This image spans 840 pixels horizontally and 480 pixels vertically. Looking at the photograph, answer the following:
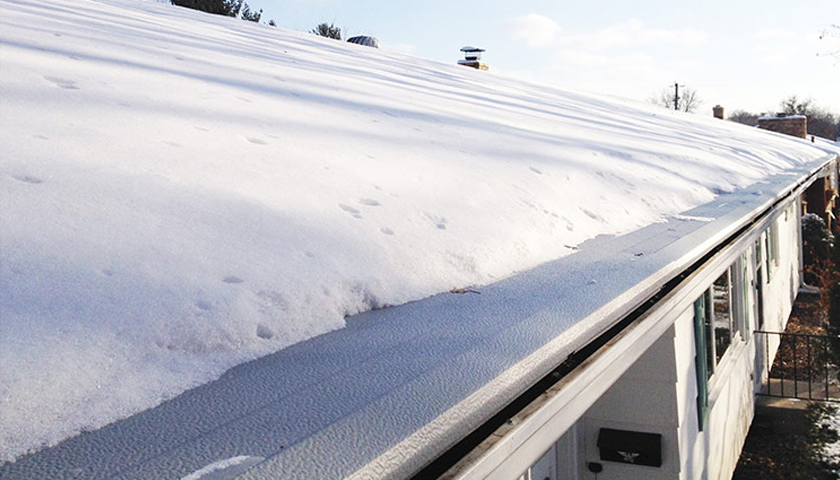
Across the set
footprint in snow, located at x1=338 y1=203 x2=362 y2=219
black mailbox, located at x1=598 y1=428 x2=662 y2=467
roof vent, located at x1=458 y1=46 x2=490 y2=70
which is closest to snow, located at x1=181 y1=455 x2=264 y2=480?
footprint in snow, located at x1=338 y1=203 x2=362 y2=219

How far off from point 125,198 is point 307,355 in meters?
0.66

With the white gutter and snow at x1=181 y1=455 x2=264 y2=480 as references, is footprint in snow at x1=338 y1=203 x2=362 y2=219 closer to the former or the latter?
the white gutter

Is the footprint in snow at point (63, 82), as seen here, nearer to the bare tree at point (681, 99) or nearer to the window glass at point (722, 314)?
the window glass at point (722, 314)

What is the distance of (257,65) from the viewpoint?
428 cm

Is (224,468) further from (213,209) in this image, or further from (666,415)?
(666,415)

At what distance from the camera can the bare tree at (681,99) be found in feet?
180

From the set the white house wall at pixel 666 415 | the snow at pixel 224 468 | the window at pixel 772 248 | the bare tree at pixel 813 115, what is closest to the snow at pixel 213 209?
the snow at pixel 224 468

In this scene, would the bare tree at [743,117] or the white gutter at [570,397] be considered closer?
the white gutter at [570,397]

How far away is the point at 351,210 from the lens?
1819mm

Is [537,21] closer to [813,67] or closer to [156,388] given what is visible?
[813,67]

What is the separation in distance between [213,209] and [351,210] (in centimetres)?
40

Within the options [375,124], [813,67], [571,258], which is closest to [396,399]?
[571,258]

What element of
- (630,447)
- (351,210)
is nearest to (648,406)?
(630,447)

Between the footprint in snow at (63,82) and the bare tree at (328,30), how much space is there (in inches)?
837
